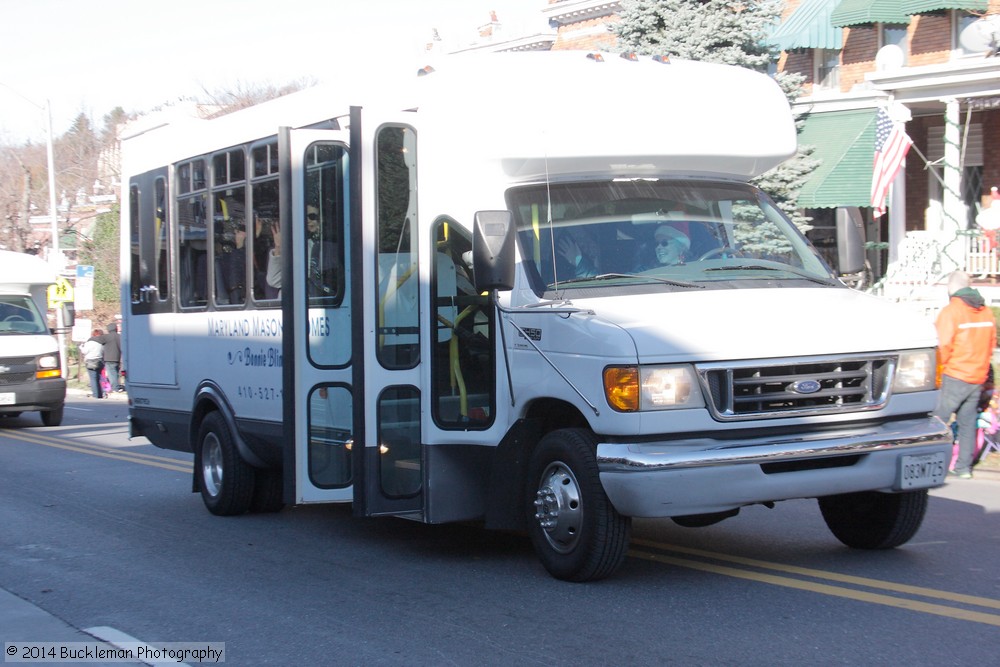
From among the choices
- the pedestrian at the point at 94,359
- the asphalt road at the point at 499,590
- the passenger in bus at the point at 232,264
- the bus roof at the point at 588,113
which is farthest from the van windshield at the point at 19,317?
the bus roof at the point at 588,113

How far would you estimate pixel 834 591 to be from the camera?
21.5ft

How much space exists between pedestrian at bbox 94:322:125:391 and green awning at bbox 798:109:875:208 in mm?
15607

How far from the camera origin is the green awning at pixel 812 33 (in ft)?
79.1

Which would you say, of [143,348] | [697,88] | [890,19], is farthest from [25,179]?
[697,88]

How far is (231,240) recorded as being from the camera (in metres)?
9.84

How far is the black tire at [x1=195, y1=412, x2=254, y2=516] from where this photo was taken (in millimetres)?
9812

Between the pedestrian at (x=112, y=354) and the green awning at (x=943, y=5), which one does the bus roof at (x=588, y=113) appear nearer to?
the green awning at (x=943, y=5)

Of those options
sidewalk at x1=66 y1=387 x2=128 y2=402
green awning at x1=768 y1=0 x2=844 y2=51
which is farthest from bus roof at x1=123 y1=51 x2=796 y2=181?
sidewalk at x1=66 y1=387 x2=128 y2=402

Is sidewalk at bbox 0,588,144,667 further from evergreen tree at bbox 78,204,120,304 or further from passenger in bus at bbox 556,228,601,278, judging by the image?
evergreen tree at bbox 78,204,120,304

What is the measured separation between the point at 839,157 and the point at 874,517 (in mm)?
16373

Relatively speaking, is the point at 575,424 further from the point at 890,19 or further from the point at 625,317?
the point at 890,19

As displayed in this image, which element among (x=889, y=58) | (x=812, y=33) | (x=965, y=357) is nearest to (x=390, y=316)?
(x=965, y=357)

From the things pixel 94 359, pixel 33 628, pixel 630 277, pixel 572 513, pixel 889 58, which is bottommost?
pixel 33 628

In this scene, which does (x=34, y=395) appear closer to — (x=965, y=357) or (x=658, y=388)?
(x=965, y=357)
